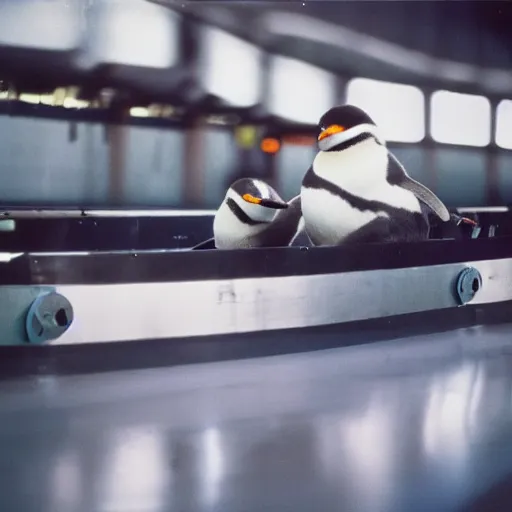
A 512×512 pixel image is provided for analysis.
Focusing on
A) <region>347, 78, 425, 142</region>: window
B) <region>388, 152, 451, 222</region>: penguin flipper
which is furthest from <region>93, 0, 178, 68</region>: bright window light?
<region>388, 152, 451, 222</region>: penguin flipper

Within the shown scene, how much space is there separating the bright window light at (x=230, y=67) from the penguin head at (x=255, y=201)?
40cm

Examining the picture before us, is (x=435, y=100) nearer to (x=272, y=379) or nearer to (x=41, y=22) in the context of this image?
(x=41, y=22)

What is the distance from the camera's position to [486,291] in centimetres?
111

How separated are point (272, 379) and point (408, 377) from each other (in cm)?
17

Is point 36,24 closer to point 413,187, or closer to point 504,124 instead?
point 413,187

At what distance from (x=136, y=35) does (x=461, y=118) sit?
2.59 feet

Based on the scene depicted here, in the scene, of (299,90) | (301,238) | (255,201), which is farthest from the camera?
(299,90)

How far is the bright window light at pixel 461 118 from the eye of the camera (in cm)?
156

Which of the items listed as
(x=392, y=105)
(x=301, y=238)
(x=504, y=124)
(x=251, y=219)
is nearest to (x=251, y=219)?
(x=251, y=219)

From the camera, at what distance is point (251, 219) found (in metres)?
1.05

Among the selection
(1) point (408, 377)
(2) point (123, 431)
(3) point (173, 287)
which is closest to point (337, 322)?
(1) point (408, 377)

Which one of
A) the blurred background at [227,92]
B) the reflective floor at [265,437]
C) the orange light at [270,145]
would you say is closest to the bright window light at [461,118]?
the blurred background at [227,92]

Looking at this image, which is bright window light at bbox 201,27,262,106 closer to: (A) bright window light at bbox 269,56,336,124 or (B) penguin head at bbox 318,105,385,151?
(A) bright window light at bbox 269,56,336,124

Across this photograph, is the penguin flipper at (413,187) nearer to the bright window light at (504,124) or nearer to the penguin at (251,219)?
the penguin at (251,219)
